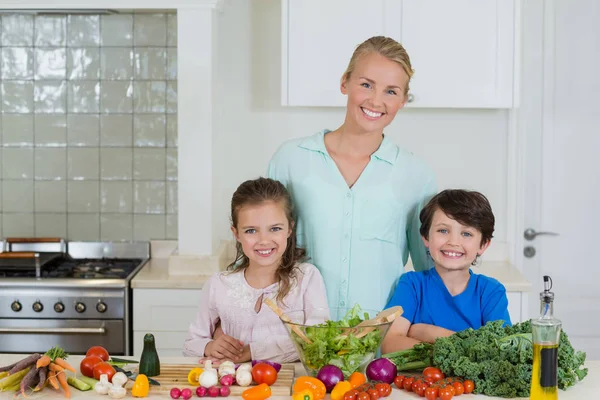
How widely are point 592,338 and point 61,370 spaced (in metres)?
2.89

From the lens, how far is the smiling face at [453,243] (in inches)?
91.7

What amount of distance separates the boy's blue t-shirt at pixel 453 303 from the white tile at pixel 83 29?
7.55 feet

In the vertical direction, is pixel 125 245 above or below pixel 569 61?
below

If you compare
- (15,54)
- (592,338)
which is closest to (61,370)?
(15,54)

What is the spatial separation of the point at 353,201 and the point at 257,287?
373 mm

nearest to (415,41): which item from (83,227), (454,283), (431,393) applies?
(454,283)

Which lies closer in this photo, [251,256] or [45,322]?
[251,256]

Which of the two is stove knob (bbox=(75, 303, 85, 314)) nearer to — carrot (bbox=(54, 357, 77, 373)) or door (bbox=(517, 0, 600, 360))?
carrot (bbox=(54, 357, 77, 373))

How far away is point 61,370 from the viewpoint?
194 centimetres

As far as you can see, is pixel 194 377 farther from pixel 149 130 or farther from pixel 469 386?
pixel 149 130

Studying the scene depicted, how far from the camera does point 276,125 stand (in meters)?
4.03

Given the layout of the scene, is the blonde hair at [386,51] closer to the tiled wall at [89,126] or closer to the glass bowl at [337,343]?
the glass bowl at [337,343]

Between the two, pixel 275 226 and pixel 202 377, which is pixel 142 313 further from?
pixel 202 377

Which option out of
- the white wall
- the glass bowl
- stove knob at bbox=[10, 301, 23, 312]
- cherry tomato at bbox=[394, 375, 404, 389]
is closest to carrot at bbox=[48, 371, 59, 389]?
the glass bowl
